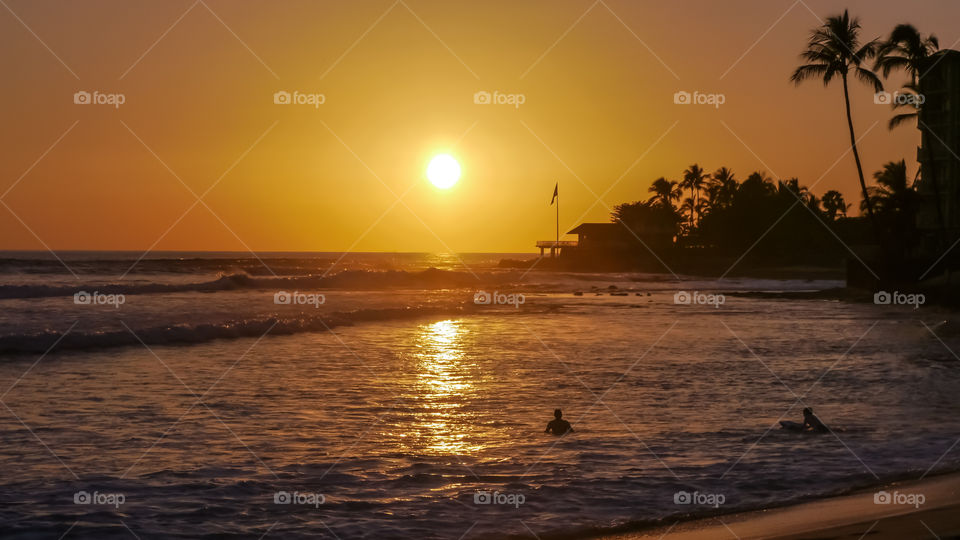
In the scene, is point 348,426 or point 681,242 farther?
point 681,242

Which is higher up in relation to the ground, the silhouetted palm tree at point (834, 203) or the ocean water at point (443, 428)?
the silhouetted palm tree at point (834, 203)

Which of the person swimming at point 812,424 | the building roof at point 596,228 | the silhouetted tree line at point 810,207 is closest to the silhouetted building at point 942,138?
the silhouetted tree line at point 810,207

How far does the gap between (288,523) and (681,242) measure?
110 metres

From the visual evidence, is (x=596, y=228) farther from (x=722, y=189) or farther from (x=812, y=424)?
(x=812, y=424)

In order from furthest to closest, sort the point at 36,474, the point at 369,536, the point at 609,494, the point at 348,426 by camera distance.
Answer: the point at 348,426
the point at 36,474
the point at 609,494
the point at 369,536

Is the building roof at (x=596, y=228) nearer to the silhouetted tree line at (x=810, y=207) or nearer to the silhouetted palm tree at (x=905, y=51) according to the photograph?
the silhouetted tree line at (x=810, y=207)

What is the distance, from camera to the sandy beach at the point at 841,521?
6.71 m

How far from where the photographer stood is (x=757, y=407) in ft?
43.4

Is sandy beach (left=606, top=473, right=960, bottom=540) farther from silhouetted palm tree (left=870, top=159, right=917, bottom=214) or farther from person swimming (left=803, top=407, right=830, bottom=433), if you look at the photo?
silhouetted palm tree (left=870, top=159, right=917, bottom=214)

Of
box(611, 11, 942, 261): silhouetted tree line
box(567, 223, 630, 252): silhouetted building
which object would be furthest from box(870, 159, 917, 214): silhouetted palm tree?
box(567, 223, 630, 252): silhouetted building

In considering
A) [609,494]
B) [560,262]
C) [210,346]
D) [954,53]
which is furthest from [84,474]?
[560,262]

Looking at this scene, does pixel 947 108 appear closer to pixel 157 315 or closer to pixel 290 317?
pixel 290 317

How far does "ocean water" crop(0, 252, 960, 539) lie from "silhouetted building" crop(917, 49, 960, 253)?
952 inches

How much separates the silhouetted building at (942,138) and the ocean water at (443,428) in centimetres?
2418
